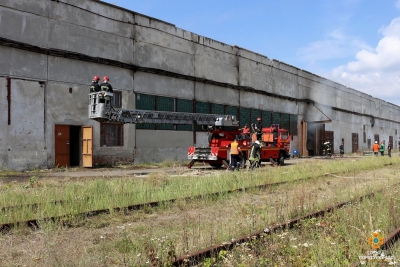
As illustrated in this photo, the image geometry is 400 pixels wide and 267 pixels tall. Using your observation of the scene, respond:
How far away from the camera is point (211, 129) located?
56.6ft

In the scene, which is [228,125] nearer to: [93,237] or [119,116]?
[119,116]

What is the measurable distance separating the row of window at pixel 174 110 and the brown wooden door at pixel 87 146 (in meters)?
1.18

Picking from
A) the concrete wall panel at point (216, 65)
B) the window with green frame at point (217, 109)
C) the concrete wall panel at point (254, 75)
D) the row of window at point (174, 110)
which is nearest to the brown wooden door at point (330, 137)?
the row of window at point (174, 110)

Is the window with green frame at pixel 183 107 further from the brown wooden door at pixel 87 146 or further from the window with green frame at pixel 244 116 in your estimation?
the brown wooden door at pixel 87 146

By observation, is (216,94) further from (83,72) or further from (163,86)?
(83,72)

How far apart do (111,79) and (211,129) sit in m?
6.96

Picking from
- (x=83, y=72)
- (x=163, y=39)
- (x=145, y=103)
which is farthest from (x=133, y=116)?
(x=163, y=39)

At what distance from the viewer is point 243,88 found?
2959cm

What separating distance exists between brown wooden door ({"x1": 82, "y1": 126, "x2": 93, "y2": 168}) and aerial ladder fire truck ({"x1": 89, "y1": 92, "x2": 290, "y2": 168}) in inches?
203

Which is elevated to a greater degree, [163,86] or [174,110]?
[163,86]

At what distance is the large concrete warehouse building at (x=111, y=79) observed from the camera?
16531 millimetres

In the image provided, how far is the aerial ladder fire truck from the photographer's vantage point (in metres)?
12.3

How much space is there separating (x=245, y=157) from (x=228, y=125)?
5.72 feet

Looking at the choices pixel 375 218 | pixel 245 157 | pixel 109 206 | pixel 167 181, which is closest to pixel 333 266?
pixel 375 218
